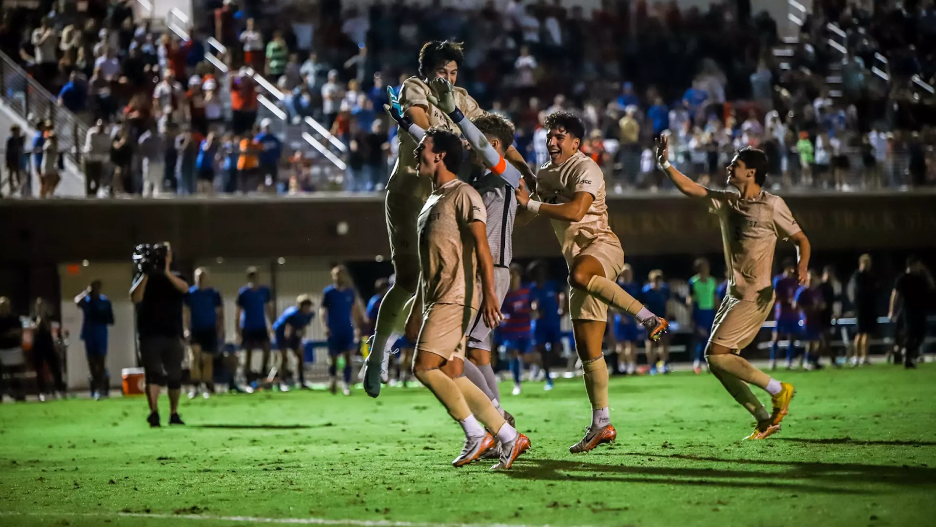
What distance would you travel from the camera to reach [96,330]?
2253 centimetres

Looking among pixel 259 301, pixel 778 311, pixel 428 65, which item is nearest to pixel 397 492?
pixel 428 65

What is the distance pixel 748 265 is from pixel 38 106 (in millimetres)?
17905

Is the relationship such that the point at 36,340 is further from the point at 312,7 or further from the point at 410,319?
the point at 410,319

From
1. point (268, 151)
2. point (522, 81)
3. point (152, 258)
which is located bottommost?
point (152, 258)

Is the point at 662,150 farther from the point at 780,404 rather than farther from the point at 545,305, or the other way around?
the point at 545,305

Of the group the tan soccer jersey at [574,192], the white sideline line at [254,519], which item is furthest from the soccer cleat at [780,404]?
the white sideline line at [254,519]

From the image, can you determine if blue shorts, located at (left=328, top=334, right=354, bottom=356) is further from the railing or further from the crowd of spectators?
the railing

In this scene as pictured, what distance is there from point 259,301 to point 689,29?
14206 millimetres

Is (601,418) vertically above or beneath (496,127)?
beneath

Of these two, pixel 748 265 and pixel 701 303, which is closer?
pixel 748 265

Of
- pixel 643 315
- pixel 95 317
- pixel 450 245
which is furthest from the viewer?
pixel 95 317

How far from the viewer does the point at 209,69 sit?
26391mm

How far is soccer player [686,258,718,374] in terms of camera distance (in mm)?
23906

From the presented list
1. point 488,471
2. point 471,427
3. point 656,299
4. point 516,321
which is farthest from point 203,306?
point 471,427
